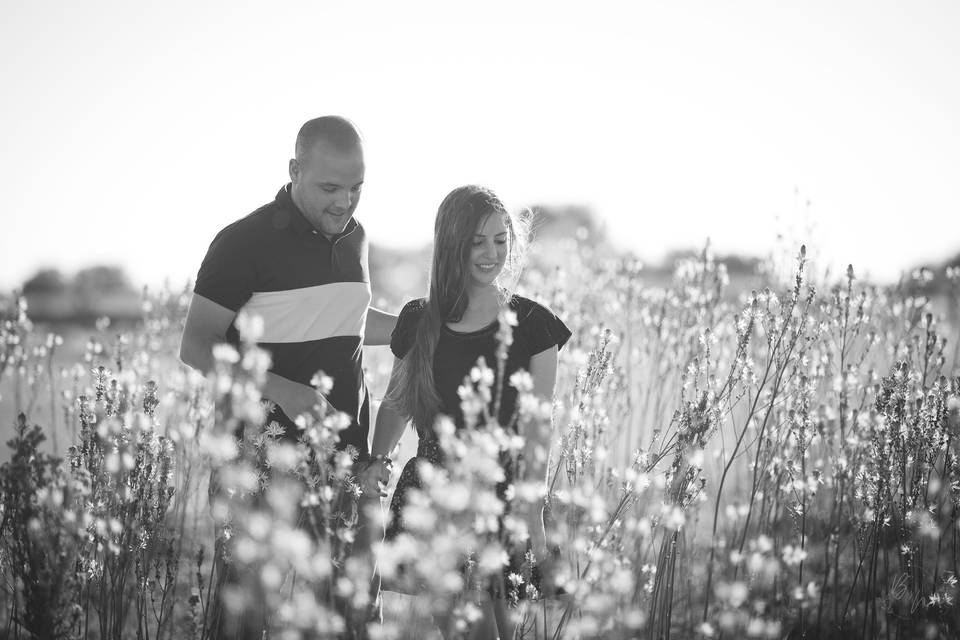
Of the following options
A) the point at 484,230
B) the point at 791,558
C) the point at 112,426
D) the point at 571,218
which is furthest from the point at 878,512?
the point at 571,218

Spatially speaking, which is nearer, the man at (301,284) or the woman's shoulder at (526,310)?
the man at (301,284)

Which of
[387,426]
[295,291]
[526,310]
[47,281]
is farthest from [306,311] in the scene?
[47,281]

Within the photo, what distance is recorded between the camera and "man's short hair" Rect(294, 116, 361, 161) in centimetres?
276

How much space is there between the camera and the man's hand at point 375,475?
2.45 m

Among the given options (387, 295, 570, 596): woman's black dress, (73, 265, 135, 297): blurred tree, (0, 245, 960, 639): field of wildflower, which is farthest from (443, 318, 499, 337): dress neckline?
(73, 265, 135, 297): blurred tree

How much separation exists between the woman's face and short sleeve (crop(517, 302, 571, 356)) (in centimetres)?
22

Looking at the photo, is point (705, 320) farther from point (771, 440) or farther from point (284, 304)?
point (284, 304)

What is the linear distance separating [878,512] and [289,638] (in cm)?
207

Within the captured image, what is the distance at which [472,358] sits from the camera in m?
2.79

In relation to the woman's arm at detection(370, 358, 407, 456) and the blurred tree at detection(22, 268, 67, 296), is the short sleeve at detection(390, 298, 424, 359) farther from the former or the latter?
the blurred tree at detection(22, 268, 67, 296)

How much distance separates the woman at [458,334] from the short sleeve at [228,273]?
0.65 m

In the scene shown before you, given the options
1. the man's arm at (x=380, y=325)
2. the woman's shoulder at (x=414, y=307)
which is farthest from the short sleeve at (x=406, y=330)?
the man's arm at (x=380, y=325)

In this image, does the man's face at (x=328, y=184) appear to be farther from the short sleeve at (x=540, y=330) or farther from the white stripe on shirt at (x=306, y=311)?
the short sleeve at (x=540, y=330)

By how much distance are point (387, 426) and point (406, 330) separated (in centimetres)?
40
